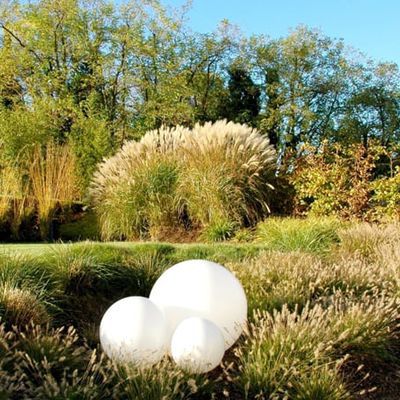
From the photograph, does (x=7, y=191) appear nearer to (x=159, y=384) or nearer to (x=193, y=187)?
(x=193, y=187)

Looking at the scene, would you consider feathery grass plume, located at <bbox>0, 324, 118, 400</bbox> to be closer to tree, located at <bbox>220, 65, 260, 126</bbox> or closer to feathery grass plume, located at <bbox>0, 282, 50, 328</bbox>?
feathery grass plume, located at <bbox>0, 282, 50, 328</bbox>

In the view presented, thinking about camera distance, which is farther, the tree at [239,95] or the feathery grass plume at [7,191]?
the tree at [239,95]

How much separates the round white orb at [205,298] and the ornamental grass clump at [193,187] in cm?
481

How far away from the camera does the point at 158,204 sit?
960cm

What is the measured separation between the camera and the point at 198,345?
3625 millimetres

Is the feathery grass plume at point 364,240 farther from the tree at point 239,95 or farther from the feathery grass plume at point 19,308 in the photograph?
the tree at point 239,95

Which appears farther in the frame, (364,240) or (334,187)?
(334,187)

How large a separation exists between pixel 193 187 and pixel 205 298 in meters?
5.42

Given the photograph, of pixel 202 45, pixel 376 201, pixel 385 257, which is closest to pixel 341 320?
pixel 385 257

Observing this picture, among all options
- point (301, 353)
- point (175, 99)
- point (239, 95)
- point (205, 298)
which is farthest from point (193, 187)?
point (239, 95)

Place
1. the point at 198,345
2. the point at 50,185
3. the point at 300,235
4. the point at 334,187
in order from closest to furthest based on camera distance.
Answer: the point at 198,345 → the point at 300,235 → the point at 50,185 → the point at 334,187

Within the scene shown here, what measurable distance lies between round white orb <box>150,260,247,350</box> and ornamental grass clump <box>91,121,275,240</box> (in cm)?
481

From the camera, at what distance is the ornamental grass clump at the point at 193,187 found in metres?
9.36

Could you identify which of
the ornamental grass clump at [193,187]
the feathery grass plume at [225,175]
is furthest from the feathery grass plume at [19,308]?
the feathery grass plume at [225,175]
